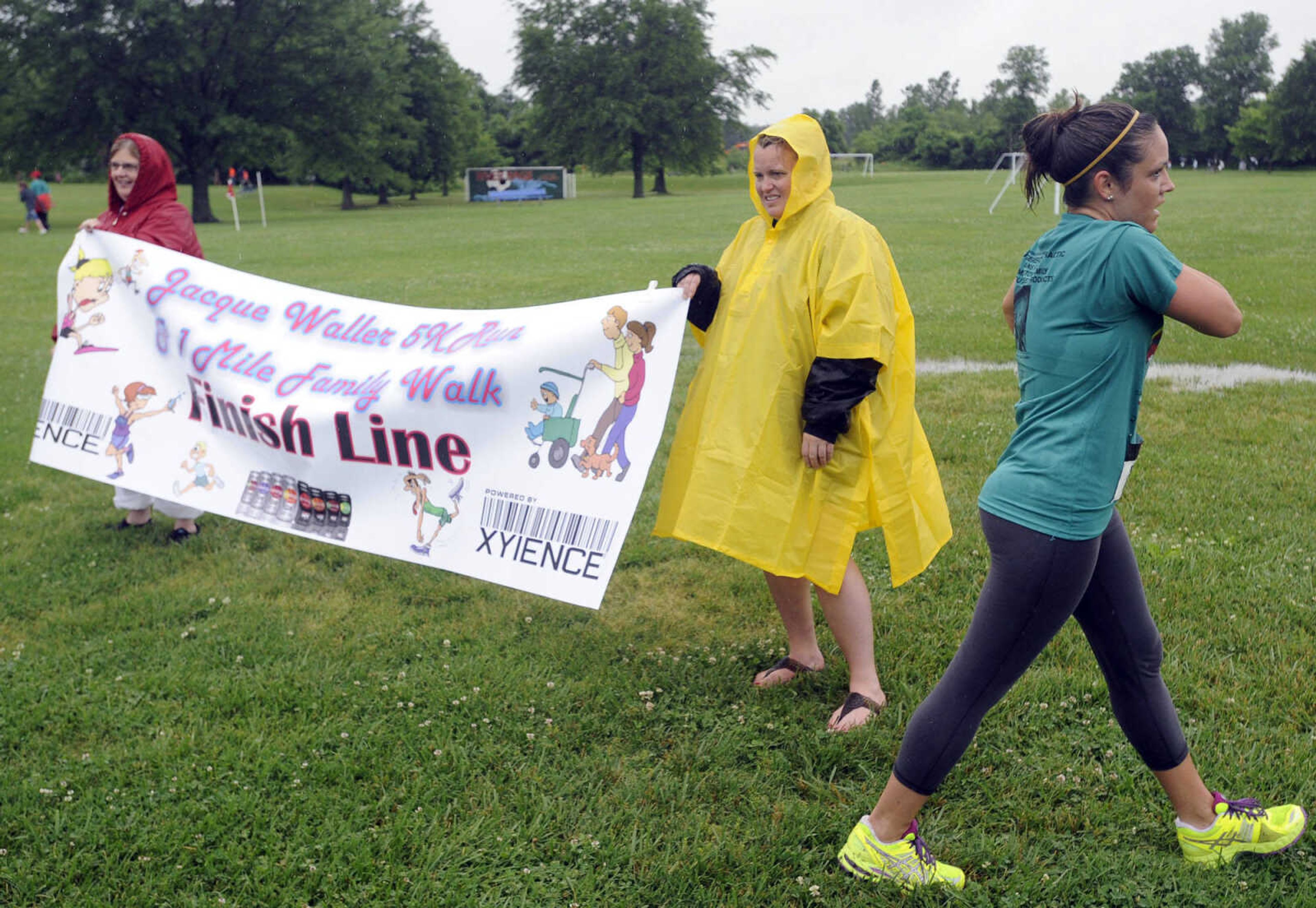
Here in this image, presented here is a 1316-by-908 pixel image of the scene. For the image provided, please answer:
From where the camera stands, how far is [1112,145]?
8.46 ft

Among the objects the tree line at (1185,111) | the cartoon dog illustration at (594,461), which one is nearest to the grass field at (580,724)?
the cartoon dog illustration at (594,461)

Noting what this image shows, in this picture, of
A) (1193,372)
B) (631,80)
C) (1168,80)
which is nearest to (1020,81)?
(1168,80)

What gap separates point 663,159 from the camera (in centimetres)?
6344

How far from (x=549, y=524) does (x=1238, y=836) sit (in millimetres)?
2471

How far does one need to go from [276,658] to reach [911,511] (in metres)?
2.69

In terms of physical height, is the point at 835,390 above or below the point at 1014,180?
below

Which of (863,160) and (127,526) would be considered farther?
(863,160)

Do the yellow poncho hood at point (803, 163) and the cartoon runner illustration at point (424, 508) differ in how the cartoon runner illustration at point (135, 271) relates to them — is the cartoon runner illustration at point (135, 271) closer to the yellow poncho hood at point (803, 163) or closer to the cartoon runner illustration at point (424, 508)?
the cartoon runner illustration at point (424, 508)

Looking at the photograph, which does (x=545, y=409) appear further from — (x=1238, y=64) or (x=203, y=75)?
(x=1238, y=64)

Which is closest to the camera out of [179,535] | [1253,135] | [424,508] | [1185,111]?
[424,508]

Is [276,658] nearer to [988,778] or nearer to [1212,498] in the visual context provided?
[988,778]

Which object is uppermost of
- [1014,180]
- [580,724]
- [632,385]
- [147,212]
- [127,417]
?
[1014,180]

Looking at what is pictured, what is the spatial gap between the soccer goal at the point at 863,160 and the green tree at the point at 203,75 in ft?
87.9

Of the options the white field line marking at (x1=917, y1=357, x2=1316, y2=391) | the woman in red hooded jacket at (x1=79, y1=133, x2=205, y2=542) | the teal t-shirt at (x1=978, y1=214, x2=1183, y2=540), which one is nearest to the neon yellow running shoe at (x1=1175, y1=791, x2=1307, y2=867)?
the teal t-shirt at (x1=978, y1=214, x2=1183, y2=540)
